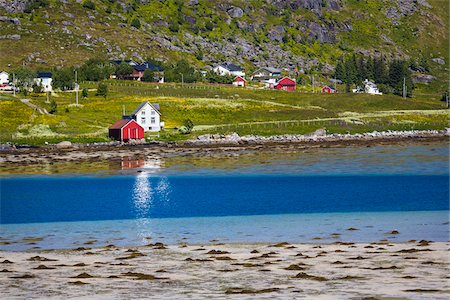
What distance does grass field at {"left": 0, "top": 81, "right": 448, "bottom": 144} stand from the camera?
119m

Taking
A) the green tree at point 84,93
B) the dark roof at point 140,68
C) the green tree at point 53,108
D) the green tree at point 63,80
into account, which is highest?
the dark roof at point 140,68

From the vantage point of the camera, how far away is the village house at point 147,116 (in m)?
120

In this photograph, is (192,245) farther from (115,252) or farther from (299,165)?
(299,165)

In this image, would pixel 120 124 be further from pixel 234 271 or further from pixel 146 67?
pixel 234 271

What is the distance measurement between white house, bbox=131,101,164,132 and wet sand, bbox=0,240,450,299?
3191 inches

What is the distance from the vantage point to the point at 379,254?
116 feet

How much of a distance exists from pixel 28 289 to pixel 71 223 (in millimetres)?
22102

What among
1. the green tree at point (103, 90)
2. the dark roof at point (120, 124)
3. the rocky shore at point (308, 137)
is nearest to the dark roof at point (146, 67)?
the green tree at point (103, 90)

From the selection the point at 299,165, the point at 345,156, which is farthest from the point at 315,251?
the point at 345,156

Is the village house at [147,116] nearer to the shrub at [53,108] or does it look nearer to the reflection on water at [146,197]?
the shrub at [53,108]

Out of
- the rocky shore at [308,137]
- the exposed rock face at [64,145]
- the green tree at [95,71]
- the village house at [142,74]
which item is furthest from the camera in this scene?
the village house at [142,74]

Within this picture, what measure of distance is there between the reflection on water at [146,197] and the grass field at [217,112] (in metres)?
38.9

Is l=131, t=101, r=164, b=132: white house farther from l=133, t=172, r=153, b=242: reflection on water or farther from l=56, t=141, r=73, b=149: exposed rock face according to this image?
l=133, t=172, r=153, b=242: reflection on water

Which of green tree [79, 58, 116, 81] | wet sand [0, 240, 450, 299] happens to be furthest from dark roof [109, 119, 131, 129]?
wet sand [0, 240, 450, 299]
